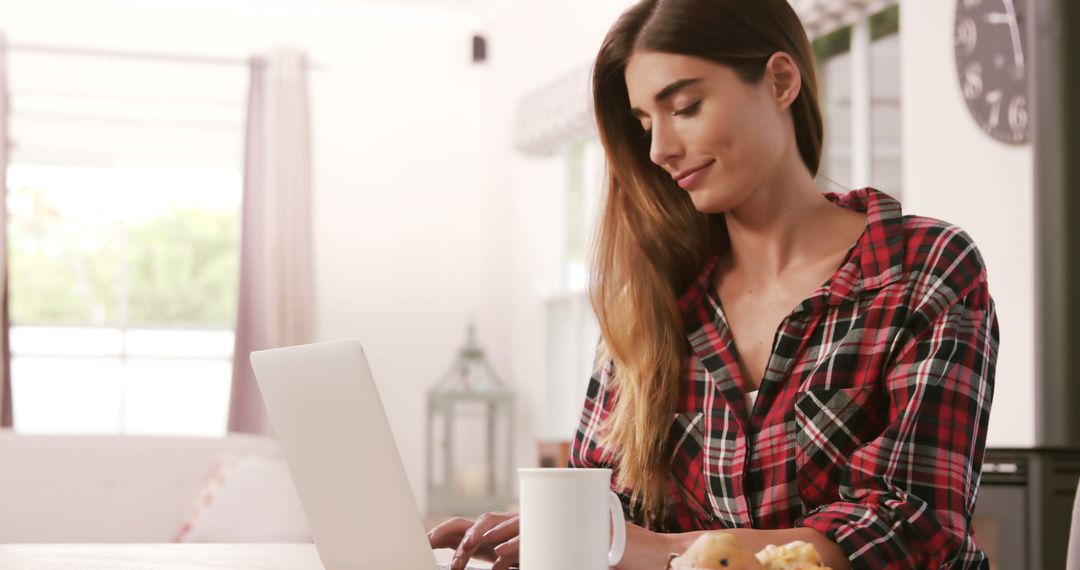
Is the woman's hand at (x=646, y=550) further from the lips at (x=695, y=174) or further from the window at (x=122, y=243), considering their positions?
the window at (x=122, y=243)

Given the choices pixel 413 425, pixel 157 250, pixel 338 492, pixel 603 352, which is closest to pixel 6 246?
pixel 157 250

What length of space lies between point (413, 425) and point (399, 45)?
6.57ft

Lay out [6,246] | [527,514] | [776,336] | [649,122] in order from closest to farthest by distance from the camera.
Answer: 1. [527,514]
2. [776,336]
3. [649,122]
4. [6,246]

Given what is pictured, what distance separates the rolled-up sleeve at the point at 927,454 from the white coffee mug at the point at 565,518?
0.89 ft

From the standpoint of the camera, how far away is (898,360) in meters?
1.29

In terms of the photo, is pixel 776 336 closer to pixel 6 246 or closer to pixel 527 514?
pixel 527 514

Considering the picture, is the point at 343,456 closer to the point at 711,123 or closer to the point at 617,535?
the point at 617,535

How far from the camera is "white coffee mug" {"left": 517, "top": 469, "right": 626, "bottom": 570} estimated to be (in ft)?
3.22

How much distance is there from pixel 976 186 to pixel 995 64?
30 cm

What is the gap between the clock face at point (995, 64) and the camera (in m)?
3.04

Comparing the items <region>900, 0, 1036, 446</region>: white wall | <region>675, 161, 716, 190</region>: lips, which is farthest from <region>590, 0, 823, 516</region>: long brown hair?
<region>900, 0, 1036, 446</region>: white wall

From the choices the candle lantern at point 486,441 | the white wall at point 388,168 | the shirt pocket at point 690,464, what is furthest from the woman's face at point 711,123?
the white wall at point 388,168

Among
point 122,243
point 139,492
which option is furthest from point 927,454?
point 122,243

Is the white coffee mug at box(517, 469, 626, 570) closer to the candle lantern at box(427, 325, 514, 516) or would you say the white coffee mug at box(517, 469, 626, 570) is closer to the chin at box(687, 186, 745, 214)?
the chin at box(687, 186, 745, 214)
